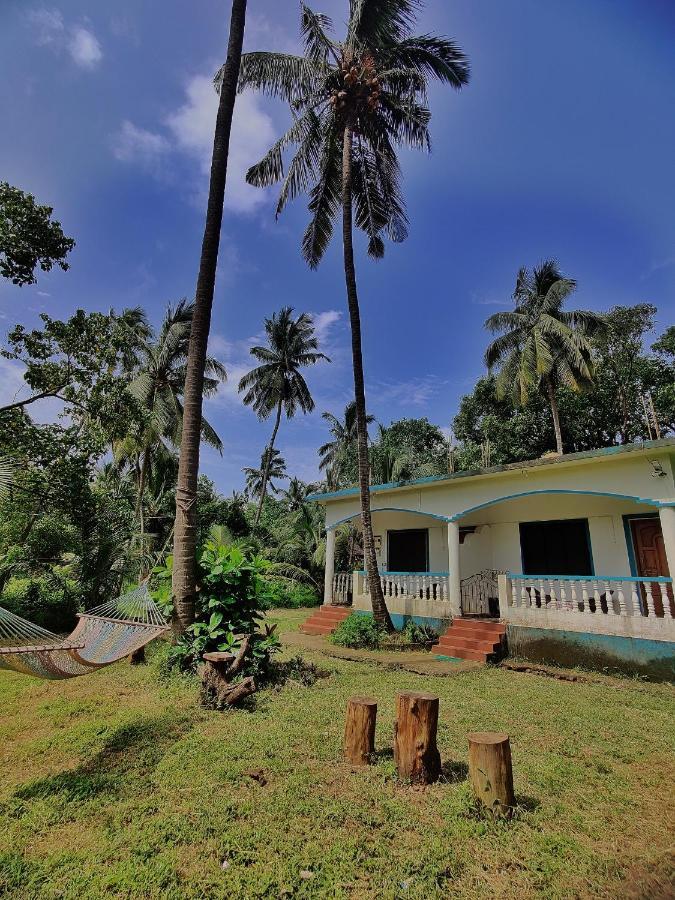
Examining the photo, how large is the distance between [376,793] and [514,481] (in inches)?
249

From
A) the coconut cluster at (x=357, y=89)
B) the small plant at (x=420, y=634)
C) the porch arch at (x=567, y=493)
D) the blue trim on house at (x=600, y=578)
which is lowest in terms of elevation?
the small plant at (x=420, y=634)

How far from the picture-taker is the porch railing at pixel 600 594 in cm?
623

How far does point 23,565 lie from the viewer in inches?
359

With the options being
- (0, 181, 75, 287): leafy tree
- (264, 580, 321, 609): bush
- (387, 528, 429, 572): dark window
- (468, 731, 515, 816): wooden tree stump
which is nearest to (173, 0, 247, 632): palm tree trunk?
(0, 181, 75, 287): leafy tree

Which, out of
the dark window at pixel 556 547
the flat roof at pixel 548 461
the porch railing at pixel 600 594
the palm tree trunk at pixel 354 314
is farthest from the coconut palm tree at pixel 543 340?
the palm tree trunk at pixel 354 314

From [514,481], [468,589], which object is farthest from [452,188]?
[468,589]

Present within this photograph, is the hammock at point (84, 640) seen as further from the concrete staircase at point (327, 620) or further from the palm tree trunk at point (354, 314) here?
the concrete staircase at point (327, 620)

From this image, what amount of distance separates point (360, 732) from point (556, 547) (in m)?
7.42

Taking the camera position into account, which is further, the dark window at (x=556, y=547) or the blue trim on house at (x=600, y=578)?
the dark window at (x=556, y=547)

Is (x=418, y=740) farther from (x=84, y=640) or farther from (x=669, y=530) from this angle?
(x=669, y=530)

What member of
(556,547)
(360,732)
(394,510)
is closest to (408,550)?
(394,510)

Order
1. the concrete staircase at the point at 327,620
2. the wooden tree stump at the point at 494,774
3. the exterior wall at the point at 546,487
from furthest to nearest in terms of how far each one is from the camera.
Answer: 1. the concrete staircase at the point at 327,620
2. the exterior wall at the point at 546,487
3. the wooden tree stump at the point at 494,774

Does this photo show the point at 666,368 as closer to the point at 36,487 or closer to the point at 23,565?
the point at 36,487

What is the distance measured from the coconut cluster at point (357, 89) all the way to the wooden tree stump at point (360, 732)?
426 inches
